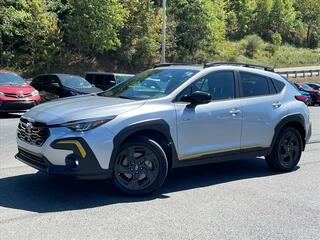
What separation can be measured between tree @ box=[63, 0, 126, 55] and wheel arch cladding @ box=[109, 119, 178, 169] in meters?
33.3

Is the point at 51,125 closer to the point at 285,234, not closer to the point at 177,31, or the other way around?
the point at 285,234

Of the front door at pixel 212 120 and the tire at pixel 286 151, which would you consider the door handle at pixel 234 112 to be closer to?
the front door at pixel 212 120

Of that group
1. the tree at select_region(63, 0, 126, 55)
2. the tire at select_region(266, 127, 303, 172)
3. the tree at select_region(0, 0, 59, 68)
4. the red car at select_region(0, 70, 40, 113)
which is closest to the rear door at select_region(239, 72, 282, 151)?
the tire at select_region(266, 127, 303, 172)

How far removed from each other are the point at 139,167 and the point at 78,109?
103cm

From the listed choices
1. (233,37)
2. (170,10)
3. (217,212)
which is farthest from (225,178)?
(233,37)

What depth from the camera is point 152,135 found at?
6.54 meters

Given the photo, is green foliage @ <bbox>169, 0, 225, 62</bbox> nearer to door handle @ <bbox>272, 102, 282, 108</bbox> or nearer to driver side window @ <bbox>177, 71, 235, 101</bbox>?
door handle @ <bbox>272, 102, 282, 108</bbox>

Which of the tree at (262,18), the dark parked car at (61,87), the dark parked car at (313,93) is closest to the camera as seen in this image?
the dark parked car at (61,87)

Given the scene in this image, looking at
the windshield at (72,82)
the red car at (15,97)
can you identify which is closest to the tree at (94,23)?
the windshield at (72,82)

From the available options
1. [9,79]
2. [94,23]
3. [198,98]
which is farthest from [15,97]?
[94,23]

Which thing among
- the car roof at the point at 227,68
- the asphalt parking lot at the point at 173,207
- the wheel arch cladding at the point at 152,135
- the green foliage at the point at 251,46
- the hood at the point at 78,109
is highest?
the car roof at the point at 227,68

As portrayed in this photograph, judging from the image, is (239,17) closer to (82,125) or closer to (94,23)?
(94,23)

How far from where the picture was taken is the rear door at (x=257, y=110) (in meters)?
7.42

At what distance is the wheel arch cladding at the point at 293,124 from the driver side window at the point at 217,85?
105 cm
